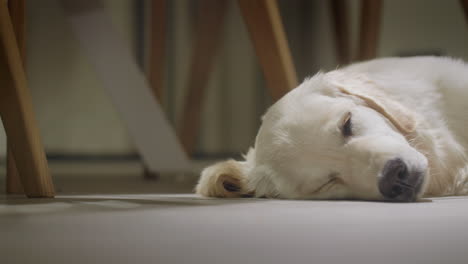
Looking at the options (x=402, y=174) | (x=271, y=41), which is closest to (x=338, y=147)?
(x=402, y=174)

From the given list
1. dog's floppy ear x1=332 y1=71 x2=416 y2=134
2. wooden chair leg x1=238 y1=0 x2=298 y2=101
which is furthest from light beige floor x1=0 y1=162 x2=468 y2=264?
wooden chair leg x1=238 y1=0 x2=298 y2=101

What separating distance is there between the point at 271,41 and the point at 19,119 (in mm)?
854

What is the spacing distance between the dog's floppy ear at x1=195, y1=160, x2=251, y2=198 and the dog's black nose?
1.52 ft

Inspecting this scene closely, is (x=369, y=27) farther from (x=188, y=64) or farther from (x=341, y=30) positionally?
(x=188, y=64)

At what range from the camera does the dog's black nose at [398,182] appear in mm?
1342

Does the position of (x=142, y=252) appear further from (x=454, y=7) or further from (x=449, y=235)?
(x=454, y=7)

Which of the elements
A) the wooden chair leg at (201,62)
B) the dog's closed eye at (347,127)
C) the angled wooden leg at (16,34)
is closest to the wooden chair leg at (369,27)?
the wooden chair leg at (201,62)

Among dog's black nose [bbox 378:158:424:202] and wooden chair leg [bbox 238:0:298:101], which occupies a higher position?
wooden chair leg [bbox 238:0:298:101]

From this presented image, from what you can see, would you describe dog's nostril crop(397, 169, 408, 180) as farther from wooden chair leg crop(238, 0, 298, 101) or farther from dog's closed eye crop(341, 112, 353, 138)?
wooden chair leg crop(238, 0, 298, 101)

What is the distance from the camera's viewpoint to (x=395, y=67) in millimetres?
1872

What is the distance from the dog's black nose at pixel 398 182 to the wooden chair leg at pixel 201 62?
1.93m

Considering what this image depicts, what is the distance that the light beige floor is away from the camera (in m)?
0.81

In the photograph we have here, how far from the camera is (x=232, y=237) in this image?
870 mm

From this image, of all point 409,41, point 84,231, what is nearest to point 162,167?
point 84,231
